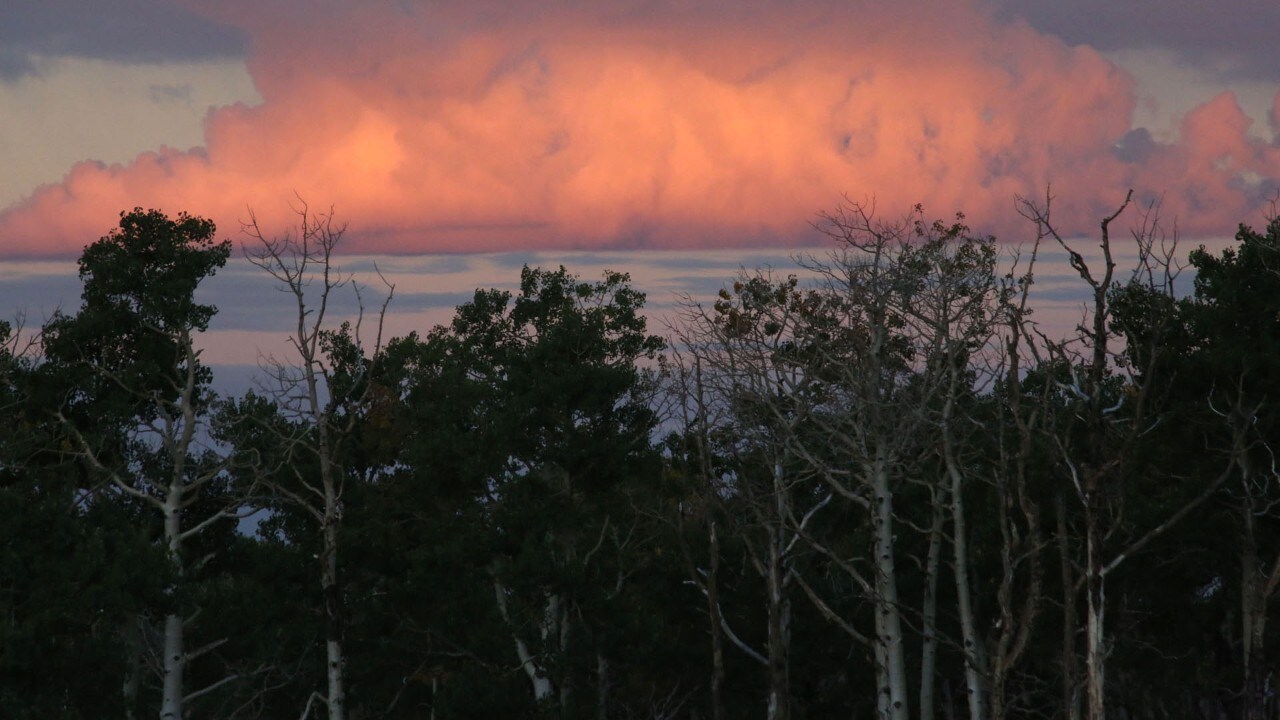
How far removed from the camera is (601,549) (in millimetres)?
43281

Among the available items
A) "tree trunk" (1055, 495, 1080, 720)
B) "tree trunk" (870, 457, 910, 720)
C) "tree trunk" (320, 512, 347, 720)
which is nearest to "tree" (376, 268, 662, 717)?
"tree trunk" (320, 512, 347, 720)

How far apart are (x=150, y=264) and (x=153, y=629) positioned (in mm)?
10507

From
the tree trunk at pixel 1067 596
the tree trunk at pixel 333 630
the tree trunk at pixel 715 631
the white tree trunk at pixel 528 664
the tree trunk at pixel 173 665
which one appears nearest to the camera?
the tree trunk at pixel 1067 596

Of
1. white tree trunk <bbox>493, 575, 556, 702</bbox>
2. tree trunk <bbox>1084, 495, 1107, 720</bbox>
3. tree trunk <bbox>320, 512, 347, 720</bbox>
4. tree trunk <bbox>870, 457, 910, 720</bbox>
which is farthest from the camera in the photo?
white tree trunk <bbox>493, 575, 556, 702</bbox>

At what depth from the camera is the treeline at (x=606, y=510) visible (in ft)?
104

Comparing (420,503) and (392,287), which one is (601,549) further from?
(392,287)

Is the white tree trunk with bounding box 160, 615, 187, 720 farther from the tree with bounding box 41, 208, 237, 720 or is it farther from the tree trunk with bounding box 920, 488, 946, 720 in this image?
the tree trunk with bounding box 920, 488, 946, 720

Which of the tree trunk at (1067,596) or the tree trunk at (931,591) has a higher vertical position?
the tree trunk at (1067,596)

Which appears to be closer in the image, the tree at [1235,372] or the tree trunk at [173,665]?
the tree at [1235,372]

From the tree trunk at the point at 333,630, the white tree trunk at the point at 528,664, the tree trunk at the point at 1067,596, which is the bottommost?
the white tree trunk at the point at 528,664

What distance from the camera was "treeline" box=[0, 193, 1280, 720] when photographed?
31766 millimetres

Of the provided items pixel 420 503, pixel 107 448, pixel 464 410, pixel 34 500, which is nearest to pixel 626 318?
pixel 464 410

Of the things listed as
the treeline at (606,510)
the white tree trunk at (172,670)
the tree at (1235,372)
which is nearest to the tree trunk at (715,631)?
the treeline at (606,510)

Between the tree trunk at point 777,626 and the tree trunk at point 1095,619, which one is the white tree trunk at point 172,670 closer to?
the tree trunk at point 777,626
